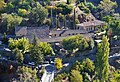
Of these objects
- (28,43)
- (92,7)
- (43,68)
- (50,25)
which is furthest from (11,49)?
(92,7)

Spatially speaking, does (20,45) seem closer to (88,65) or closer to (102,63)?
(88,65)

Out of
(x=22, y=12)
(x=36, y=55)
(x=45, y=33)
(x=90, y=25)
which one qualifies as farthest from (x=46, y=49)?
(x=22, y=12)

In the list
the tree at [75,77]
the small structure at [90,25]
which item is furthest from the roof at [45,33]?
the tree at [75,77]

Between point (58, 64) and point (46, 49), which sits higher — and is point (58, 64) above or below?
below

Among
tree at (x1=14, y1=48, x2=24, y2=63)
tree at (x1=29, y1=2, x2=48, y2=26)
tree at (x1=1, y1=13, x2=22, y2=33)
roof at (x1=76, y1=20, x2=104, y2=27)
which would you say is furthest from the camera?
roof at (x1=76, y1=20, x2=104, y2=27)

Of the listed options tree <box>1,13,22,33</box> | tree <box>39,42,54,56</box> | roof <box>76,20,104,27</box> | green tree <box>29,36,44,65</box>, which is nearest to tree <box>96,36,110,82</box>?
green tree <box>29,36,44,65</box>

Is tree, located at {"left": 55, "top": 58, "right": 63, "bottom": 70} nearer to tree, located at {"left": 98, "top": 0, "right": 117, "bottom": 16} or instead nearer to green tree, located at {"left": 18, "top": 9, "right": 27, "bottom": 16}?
green tree, located at {"left": 18, "top": 9, "right": 27, "bottom": 16}
